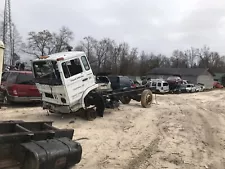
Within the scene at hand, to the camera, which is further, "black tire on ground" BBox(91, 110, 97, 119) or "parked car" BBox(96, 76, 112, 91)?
"parked car" BBox(96, 76, 112, 91)

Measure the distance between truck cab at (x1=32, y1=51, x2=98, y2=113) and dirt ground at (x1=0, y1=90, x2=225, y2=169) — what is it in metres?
0.76

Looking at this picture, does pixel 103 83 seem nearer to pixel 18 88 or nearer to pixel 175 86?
pixel 18 88

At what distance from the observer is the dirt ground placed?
656cm

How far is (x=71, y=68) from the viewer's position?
32.8 ft

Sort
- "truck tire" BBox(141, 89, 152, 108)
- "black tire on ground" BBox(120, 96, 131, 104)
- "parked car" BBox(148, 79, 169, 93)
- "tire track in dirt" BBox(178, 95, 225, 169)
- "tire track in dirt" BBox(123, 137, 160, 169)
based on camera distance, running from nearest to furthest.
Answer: "tire track in dirt" BBox(123, 137, 160, 169) → "tire track in dirt" BBox(178, 95, 225, 169) → "truck tire" BBox(141, 89, 152, 108) → "black tire on ground" BBox(120, 96, 131, 104) → "parked car" BBox(148, 79, 169, 93)

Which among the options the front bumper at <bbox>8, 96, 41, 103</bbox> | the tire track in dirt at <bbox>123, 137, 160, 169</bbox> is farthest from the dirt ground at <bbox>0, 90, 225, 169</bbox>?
the front bumper at <bbox>8, 96, 41, 103</bbox>

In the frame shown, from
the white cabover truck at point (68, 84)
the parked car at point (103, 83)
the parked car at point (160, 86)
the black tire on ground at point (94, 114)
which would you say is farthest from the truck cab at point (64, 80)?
the parked car at point (160, 86)

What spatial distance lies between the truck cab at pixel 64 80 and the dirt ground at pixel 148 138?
76cm

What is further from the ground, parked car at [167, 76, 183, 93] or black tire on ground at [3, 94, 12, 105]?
black tire on ground at [3, 94, 12, 105]

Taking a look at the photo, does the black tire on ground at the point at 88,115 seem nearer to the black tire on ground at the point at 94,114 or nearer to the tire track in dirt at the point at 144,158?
the black tire on ground at the point at 94,114

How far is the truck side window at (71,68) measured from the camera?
31.9 feet

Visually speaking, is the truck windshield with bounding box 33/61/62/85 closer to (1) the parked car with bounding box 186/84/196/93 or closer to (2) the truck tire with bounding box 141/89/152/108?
(2) the truck tire with bounding box 141/89/152/108

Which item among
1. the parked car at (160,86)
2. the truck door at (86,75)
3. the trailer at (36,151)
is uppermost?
the truck door at (86,75)

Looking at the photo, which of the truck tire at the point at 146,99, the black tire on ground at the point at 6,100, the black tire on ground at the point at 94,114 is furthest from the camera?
the truck tire at the point at 146,99
